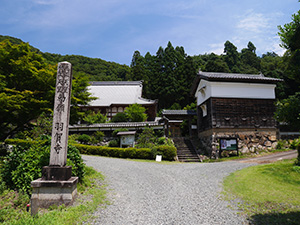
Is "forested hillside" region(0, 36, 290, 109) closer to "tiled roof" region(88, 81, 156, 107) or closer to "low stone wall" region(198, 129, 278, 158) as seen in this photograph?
"tiled roof" region(88, 81, 156, 107)

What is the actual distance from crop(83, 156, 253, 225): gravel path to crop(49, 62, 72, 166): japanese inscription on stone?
2007 mm

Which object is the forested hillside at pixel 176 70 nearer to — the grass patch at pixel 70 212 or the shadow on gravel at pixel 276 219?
the shadow on gravel at pixel 276 219

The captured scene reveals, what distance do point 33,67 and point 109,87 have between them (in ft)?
88.0

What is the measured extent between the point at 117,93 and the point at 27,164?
1115 inches

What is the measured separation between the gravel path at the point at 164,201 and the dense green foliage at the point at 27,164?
177 centimetres

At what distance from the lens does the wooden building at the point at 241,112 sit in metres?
18.1

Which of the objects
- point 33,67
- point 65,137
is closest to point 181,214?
point 65,137

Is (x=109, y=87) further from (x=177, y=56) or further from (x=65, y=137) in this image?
(x=65, y=137)

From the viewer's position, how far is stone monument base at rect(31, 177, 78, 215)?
5.54 metres

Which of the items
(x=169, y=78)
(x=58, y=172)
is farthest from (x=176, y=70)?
(x=58, y=172)

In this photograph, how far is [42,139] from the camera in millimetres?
8055

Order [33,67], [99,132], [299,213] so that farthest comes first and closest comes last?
1. [99,132]
2. [33,67]
3. [299,213]

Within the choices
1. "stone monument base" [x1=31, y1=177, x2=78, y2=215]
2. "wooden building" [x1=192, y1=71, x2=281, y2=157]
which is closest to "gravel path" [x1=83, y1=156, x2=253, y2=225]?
"stone monument base" [x1=31, y1=177, x2=78, y2=215]

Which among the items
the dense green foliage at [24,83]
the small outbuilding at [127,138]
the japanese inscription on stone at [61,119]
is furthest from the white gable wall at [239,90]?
the japanese inscription on stone at [61,119]
